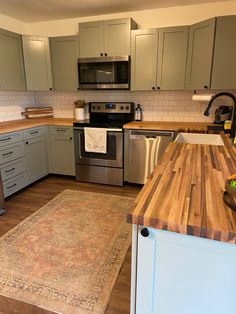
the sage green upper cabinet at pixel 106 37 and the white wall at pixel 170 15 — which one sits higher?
the white wall at pixel 170 15

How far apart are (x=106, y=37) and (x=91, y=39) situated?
24 cm

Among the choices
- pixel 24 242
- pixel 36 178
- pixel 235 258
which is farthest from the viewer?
pixel 36 178

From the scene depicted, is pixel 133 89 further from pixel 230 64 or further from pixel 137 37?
pixel 230 64

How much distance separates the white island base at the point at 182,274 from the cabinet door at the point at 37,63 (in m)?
3.42

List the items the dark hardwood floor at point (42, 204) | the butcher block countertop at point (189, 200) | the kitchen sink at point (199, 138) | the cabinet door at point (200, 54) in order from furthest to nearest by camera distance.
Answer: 1. the cabinet door at point (200, 54)
2. the kitchen sink at point (199, 138)
3. the dark hardwood floor at point (42, 204)
4. the butcher block countertop at point (189, 200)

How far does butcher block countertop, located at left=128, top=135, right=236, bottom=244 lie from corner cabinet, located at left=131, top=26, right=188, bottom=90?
1930 mm

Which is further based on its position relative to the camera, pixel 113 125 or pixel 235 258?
pixel 113 125

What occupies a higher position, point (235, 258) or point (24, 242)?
point (235, 258)

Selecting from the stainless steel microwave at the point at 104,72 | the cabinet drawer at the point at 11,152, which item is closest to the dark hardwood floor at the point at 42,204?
the cabinet drawer at the point at 11,152

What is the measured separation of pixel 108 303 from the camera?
61.2 inches

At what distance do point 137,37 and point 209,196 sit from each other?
9.18ft

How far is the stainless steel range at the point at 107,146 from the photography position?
10.9 ft

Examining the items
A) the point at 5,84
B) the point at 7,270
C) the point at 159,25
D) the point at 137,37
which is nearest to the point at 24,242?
the point at 7,270

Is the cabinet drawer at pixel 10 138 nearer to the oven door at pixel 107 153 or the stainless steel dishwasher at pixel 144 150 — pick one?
the oven door at pixel 107 153
